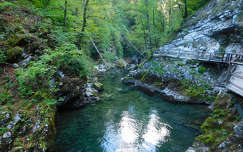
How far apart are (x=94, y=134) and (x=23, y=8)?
11.1 meters

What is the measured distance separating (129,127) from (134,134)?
89 centimetres

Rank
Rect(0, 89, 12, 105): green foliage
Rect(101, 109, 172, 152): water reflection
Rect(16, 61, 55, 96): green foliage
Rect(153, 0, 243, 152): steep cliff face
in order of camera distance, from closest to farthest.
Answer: Rect(0, 89, 12, 105): green foliage, Rect(16, 61, 55, 96): green foliage, Rect(153, 0, 243, 152): steep cliff face, Rect(101, 109, 172, 152): water reflection

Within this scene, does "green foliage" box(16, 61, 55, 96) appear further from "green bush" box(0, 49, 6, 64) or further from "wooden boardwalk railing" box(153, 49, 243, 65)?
"wooden boardwalk railing" box(153, 49, 243, 65)

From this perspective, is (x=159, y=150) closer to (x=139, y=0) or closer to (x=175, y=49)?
(x=175, y=49)

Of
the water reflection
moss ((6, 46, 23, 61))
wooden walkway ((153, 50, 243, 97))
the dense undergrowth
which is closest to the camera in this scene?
the dense undergrowth

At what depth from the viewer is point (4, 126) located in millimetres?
5086

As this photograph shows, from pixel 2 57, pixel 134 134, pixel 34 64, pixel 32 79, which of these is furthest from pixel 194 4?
pixel 2 57

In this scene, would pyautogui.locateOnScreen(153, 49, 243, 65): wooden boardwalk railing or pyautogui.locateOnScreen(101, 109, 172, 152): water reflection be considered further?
pyautogui.locateOnScreen(153, 49, 243, 65): wooden boardwalk railing

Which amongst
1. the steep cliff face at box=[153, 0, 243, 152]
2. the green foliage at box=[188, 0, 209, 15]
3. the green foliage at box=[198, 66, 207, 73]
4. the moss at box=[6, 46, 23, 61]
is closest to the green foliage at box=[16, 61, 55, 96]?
the moss at box=[6, 46, 23, 61]

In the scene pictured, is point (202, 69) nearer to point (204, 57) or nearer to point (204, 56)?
point (204, 57)

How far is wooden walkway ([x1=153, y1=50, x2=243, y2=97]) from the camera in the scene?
7.37m

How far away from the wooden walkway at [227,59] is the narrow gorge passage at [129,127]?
3694 millimetres

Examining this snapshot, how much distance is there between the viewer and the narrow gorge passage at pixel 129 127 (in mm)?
8062

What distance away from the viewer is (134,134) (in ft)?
30.2
